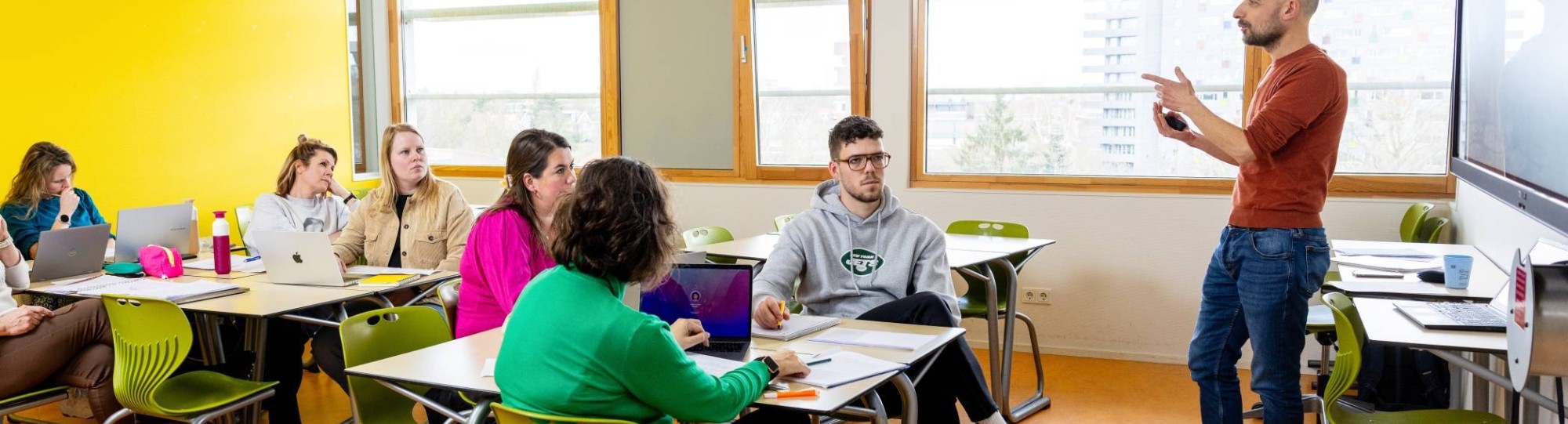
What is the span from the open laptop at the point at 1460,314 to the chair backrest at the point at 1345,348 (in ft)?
0.48

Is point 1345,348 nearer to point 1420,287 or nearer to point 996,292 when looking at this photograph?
point 1420,287

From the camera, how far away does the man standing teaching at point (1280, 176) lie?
2.71 metres

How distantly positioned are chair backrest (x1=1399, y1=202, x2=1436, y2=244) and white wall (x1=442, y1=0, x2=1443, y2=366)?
145 mm

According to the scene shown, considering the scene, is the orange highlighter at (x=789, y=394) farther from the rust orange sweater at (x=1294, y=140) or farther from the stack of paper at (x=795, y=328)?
the rust orange sweater at (x=1294, y=140)

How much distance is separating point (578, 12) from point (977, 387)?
4.40 meters

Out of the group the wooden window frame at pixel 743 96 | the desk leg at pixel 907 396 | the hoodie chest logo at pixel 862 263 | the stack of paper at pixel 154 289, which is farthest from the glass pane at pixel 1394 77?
the stack of paper at pixel 154 289

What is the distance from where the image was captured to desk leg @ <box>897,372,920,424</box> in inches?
88.8

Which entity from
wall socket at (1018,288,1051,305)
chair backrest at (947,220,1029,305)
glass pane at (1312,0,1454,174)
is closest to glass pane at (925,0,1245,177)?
glass pane at (1312,0,1454,174)

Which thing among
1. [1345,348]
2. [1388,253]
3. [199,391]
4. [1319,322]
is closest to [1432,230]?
[1388,253]

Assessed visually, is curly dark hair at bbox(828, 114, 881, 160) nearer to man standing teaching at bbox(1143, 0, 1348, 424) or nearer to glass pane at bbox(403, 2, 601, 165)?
man standing teaching at bbox(1143, 0, 1348, 424)

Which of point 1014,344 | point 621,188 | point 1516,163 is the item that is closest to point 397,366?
point 621,188

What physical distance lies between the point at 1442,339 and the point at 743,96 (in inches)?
165

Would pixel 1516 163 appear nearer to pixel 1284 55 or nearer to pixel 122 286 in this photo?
pixel 1284 55

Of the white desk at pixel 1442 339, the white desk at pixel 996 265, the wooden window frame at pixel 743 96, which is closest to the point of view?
the white desk at pixel 1442 339
